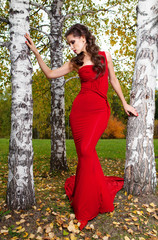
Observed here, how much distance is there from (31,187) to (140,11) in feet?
11.9

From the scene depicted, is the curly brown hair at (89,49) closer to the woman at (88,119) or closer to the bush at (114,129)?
the woman at (88,119)

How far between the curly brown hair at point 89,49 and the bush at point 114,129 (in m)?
26.7

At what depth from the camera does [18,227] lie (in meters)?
3.00

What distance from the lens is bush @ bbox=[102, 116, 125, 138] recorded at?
30.3m

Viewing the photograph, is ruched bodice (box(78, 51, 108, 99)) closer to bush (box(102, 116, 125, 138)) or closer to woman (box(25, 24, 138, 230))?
woman (box(25, 24, 138, 230))

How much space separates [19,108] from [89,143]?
117cm

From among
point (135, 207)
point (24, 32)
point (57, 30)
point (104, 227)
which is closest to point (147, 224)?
point (135, 207)

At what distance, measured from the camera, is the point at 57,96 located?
6.41 m

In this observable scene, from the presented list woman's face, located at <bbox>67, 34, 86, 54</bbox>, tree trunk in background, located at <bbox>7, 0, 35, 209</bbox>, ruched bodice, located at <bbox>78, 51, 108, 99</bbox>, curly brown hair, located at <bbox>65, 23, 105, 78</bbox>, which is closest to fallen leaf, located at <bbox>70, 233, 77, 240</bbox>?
tree trunk in background, located at <bbox>7, 0, 35, 209</bbox>

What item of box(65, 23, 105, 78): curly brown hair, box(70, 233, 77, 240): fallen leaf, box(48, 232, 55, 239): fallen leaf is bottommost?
box(70, 233, 77, 240): fallen leaf

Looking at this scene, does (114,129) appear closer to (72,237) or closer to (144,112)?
(144,112)

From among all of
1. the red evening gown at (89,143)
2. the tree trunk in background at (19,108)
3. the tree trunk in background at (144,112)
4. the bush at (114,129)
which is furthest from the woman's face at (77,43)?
the bush at (114,129)

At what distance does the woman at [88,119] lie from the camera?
343cm

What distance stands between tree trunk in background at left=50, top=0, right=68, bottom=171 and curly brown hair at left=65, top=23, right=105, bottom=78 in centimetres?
266
